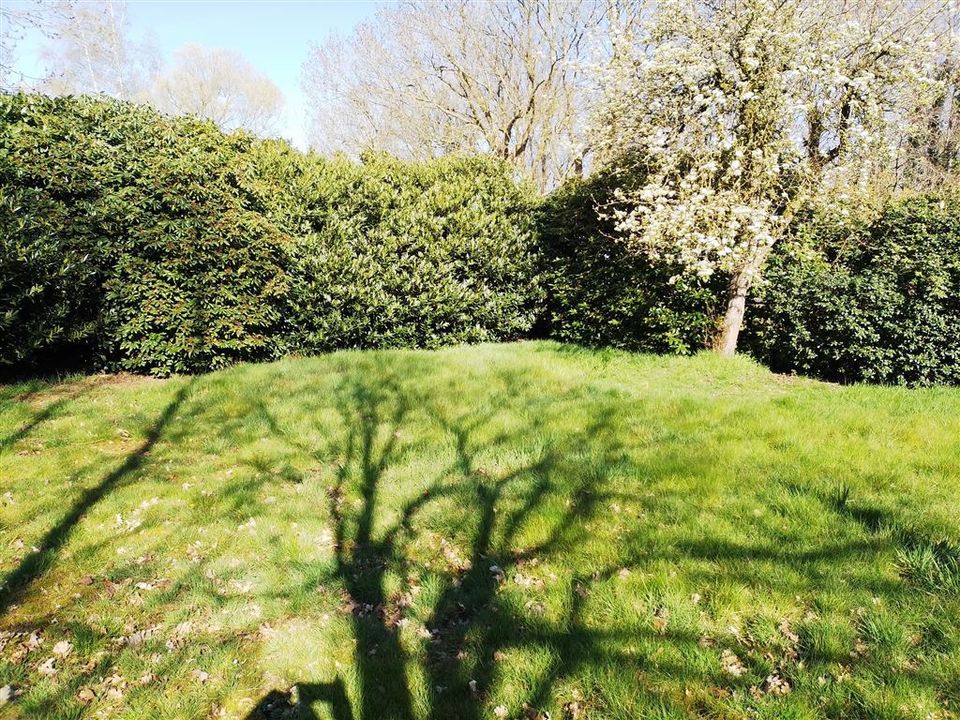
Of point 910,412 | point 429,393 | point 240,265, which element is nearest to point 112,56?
point 240,265

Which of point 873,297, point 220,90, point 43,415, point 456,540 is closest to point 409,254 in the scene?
point 43,415

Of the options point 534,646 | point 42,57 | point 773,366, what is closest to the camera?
point 534,646

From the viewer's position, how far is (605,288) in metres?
8.73

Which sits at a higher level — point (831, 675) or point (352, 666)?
point (831, 675)

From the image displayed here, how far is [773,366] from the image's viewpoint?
812 cm

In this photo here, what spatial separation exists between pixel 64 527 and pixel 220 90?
38.6 metres

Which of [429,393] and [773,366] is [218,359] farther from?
[773,366]

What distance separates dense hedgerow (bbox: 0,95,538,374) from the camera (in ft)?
21.4

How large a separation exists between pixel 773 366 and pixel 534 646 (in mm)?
6765

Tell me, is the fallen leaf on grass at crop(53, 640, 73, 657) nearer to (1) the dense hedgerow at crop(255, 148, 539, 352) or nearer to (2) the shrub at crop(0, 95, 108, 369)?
(2) the shrub at crop(0, 95, 108, 369)

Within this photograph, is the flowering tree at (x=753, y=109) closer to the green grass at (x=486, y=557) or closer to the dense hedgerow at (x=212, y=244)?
the green grass at (x=486, y=557)

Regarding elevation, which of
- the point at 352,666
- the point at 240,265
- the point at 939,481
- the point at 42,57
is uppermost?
the point at 42,57

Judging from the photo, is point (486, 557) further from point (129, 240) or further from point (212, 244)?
point (129, 240)

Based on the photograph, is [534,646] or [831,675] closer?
[831,675]
